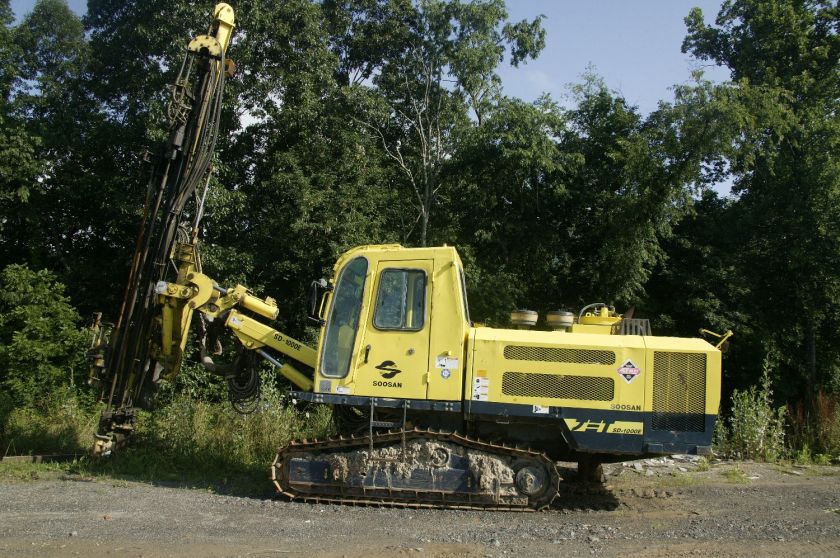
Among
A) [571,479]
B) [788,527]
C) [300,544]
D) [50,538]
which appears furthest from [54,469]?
[788,527]

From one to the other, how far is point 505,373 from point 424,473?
1.44 meters

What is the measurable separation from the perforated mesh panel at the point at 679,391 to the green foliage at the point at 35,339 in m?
11.4

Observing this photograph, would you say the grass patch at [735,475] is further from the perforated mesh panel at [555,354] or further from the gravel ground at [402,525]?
the perforated mesh panel at [555,354]

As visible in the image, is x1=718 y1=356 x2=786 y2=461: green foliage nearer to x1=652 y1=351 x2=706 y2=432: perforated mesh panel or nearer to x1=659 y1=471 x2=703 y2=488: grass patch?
x1=659 y1=471 x2=703 y2=488: grass patch

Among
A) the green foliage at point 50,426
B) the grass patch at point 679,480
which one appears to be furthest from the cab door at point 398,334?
the green foliage at point 50,426

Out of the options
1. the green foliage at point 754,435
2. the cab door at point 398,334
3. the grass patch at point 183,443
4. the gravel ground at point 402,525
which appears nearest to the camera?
the gravel ground at point 402,525

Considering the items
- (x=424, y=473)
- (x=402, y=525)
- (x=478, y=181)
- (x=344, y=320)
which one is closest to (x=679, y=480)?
(x=424, y=473)

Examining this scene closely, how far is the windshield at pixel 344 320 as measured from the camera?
8297 millimetres

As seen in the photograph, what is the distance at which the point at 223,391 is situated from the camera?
16.4m

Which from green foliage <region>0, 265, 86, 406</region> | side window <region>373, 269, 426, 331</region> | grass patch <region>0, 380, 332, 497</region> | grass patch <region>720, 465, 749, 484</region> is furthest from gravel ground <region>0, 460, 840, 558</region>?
green foliage <region>0, 265, 86, 406</region>

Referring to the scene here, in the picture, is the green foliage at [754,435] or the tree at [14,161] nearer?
the green foliage at [754,435]

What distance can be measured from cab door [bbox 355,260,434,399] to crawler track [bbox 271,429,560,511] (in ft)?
1.85

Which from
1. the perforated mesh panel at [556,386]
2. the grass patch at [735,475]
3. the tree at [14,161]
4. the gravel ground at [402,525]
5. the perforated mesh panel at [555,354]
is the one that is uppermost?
the tree at [14,161]

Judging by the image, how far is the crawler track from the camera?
25.9 feet
